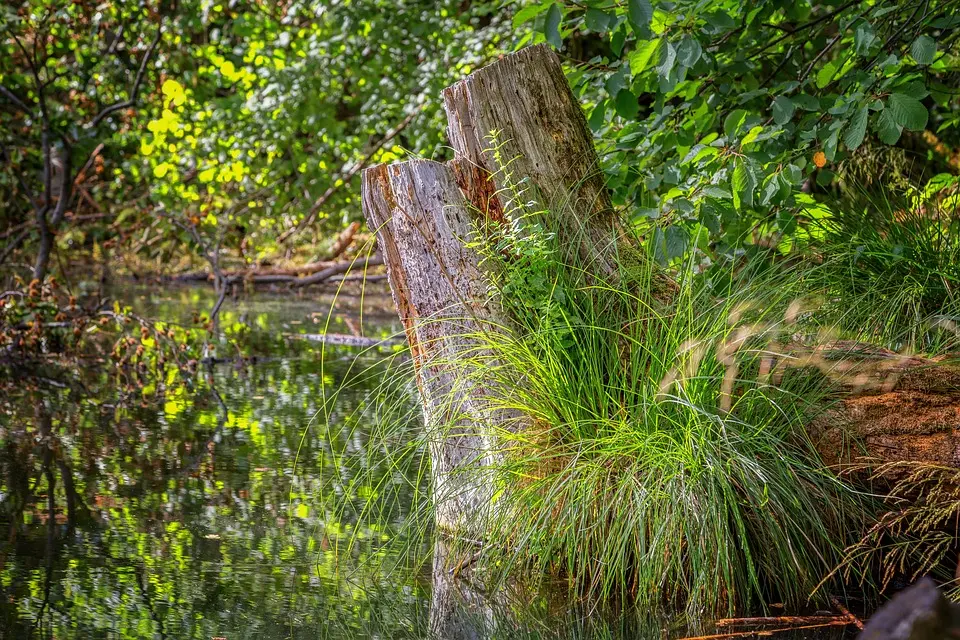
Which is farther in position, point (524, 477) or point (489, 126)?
point (489, 126)

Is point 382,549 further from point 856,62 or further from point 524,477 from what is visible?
point 856,62

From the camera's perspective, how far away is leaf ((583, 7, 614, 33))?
3.58 metres

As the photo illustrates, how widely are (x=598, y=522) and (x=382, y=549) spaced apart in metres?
0.75

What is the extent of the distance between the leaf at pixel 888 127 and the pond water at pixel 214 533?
1559mm

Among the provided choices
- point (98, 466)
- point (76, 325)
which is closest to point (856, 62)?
point (98, 466)

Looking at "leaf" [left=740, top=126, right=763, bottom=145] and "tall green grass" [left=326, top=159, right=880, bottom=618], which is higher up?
"leaf" [left=740, top=126, right=763, bottom=145]

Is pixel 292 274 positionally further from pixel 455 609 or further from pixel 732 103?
pixel 455 609

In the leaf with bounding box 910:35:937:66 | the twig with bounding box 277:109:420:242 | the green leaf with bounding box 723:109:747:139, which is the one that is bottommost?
the green leaf with bounding box 723:109:747:139

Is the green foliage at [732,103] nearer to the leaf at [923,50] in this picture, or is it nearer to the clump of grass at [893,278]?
the leaf at [923,50]

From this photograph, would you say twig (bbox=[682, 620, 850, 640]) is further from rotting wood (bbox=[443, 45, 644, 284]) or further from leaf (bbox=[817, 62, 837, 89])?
leaf (bbox=[817, 62, 837, 89])

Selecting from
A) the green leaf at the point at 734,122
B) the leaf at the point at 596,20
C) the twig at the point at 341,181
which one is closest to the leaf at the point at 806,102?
the green leaf at the point at 734,122

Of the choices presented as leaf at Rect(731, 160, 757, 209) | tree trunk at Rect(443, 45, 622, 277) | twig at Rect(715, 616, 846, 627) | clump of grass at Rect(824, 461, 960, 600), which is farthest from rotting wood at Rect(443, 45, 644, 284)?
twig at Rect(715, 616, 846, 627)

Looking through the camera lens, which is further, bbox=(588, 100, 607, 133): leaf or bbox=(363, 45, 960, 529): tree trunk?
bbox=(588, 100, 607, 133): leaf

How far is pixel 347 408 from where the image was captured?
5.33 m
